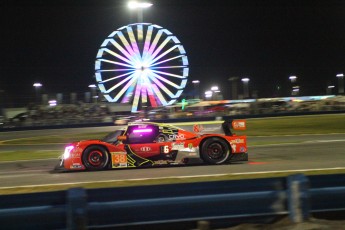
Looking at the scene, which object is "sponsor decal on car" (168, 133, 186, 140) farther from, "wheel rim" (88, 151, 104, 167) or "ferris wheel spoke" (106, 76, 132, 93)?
"ferris wheel spoke" (106, 76, 132, 93)

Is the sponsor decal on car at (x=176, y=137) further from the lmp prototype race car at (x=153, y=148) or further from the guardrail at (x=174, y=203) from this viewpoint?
the guardrail at (x=174, y=203)

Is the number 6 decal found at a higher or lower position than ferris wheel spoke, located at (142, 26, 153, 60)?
lower

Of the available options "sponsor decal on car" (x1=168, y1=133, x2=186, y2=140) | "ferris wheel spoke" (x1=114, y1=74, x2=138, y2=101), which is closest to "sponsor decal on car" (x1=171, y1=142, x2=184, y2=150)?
"sponsor decal on car" (x1=168, y1=133, x2=186, y2=140)

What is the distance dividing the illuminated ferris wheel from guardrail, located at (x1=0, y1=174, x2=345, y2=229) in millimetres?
32327

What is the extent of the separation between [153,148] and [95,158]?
1472 millimetres

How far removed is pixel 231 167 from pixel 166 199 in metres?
6.91

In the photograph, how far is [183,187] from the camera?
4.93 meters

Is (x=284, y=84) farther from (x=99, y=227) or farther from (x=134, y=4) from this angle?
(x=99, y=227)

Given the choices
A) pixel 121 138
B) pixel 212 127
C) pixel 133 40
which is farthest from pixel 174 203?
pixel 133 40

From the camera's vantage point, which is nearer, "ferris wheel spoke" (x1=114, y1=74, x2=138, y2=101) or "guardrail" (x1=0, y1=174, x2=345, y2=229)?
"guardrail" (x1=0, y1=174, x2=345, y2=229)

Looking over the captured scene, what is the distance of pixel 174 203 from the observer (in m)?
4.82

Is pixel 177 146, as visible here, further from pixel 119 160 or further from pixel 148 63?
pixel 148 63

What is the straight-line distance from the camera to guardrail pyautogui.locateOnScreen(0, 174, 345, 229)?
4523 millimetres

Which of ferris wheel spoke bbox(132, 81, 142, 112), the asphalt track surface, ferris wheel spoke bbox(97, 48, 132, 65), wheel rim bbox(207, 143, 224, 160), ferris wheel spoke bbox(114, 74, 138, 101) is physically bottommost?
the asphalt track surface
